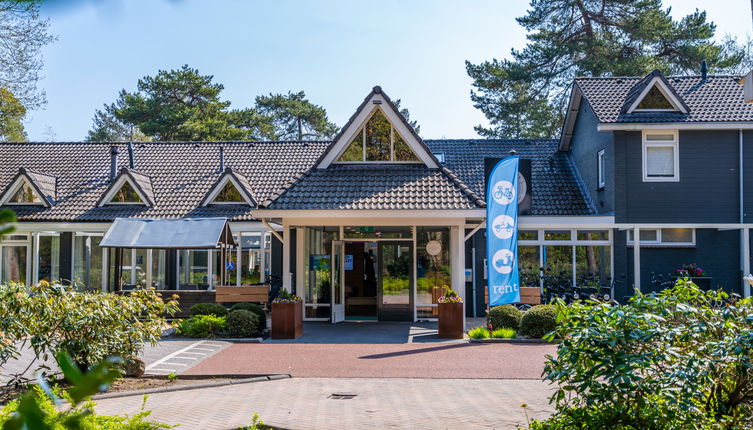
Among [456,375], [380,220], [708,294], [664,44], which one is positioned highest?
[664,44]

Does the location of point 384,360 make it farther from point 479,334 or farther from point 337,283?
point 337,283

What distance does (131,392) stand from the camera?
932 centimetres

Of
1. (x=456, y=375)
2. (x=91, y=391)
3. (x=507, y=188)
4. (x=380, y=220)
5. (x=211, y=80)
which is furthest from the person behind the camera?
(x=211, y=80)

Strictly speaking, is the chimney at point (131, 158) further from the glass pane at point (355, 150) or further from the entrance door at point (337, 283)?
the entrance door at point (337, 283)

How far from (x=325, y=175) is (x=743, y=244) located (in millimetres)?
12431

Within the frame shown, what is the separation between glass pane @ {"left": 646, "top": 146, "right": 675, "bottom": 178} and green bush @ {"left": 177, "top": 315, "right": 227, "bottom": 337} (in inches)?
519

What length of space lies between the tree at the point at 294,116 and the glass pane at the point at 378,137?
27995 millimetres

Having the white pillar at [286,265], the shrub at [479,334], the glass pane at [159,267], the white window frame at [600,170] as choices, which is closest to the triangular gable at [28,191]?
the glass pane at [159,267]

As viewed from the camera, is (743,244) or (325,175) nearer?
(325,175)

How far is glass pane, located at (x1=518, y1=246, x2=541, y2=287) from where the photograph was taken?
21.2m

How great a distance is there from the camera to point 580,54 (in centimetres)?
3500

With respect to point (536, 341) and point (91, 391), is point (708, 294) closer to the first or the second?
point (91, 391)

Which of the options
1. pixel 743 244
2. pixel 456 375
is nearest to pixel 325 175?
pixel 456 375

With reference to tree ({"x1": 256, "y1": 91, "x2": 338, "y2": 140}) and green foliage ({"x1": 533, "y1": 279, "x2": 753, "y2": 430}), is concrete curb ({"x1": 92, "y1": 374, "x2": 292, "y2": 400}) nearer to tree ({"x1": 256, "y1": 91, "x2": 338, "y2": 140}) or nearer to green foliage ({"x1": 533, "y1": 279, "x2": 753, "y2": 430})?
green foliage ({"x1": 533, "y1": 279, "x2": 753, "y2": 430})
